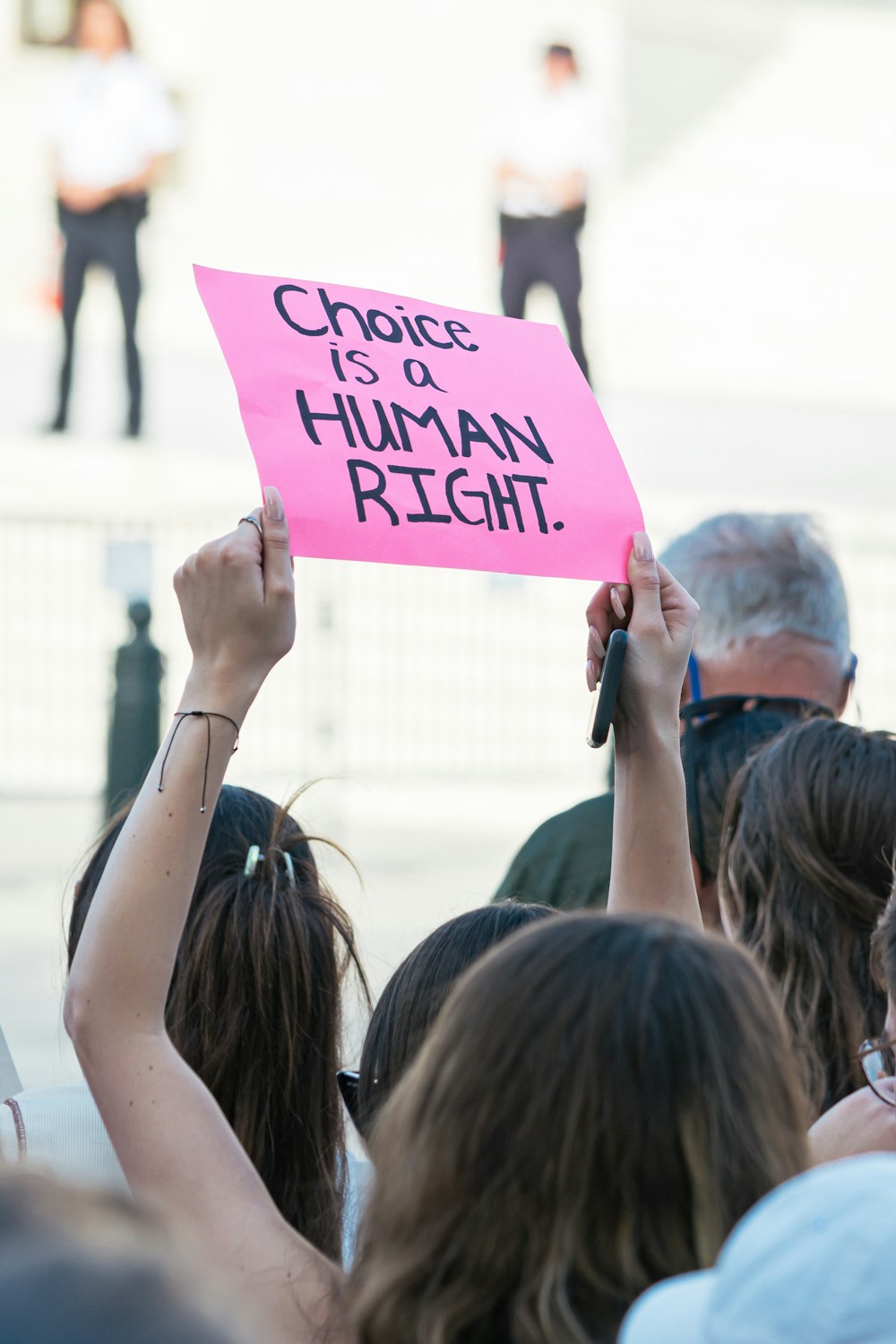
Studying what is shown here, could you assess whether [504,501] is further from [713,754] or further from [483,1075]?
[713,754]

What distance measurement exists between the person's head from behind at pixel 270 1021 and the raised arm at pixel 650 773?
0.34 meters

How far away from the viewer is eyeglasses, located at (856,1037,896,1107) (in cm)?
161

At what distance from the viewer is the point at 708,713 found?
8.83 feet

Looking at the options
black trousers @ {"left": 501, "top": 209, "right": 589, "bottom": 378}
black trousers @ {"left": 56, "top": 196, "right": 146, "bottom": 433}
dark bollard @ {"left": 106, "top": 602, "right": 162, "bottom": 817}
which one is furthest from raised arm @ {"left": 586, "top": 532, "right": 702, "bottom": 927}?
black trousers @ {"left": 501, "top": 209, "right": 589, "bottom": 378}

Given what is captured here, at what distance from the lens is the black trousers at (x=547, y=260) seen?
15.5 m

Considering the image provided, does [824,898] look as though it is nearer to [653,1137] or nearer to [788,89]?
[653,1137]

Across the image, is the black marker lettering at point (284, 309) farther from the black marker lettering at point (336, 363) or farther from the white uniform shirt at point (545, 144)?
the white uniform shirt at point (545, 144)

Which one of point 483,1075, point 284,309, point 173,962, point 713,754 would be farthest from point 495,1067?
point 713,754

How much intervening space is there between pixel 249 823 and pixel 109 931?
43 centimetres

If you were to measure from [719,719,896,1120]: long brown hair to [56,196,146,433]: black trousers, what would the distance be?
12.1 metres

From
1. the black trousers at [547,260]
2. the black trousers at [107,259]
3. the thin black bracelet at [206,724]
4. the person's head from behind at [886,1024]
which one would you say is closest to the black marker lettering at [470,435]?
the thin black bracelet at [206,724]

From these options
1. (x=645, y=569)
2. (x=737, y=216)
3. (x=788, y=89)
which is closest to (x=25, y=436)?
(x=737, y=216)

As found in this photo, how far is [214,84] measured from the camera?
16.4 meters

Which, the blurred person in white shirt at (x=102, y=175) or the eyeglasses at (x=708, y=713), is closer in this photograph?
the eyeglasses at (x=708, y=713)
